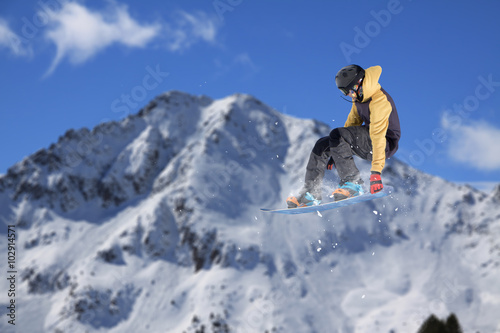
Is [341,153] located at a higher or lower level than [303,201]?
higher

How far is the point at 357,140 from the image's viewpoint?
10.5 metres

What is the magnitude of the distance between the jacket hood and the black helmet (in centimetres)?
16

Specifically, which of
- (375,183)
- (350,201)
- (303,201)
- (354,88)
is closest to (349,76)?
(354,88)

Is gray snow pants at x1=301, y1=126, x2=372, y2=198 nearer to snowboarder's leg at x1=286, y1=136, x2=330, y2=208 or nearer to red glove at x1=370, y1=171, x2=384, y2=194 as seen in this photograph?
snowboarder's leg at x1=286, y1=136, x2=330, y2=208

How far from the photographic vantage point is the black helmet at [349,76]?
381 inches

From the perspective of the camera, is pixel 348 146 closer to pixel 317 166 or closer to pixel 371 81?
pixel 317 166

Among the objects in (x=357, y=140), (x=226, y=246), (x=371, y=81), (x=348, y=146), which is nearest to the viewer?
(x=371, y=81)

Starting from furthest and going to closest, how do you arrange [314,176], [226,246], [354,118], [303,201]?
[226,246] → [303,201] → [314,176] → [354,118]

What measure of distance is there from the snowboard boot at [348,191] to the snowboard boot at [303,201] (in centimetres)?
81

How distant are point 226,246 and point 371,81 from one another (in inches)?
5249

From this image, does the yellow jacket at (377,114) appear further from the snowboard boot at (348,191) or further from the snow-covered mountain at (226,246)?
the snow-covered mountain at (226,246)

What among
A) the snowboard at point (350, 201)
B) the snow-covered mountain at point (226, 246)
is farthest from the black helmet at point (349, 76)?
the snow-covered mountain at point (226, 246)

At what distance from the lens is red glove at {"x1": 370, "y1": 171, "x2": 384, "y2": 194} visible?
10047mm

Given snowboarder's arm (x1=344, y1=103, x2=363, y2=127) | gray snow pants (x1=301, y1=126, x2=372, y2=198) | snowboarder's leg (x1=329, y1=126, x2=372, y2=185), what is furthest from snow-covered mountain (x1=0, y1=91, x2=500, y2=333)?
snowboarder's arm (x1=344, y1=103, x2=363, y2=127)
